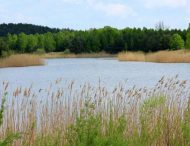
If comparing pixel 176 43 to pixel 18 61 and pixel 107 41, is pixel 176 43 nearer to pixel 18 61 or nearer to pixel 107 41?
pixel 107 41

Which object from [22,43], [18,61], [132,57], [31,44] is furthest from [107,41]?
[18,61]

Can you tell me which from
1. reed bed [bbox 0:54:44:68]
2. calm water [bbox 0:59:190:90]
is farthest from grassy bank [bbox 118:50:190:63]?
reed bed [bbox 0:54:44:68]

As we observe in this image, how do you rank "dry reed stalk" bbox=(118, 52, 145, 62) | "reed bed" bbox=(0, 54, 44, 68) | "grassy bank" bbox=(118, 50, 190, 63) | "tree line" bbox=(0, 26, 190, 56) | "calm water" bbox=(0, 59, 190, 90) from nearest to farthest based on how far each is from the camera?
1. "calm water" bbox=(0, 59, 190, 90)
2. "grassy bank" bbox=(118, 50, 190, 63)
3. "reed bed" bbox=(0, 54, 44, 68)
4. "dry reed stalk" bbox=(118, 52, 145, 62)
5. "tree line" bbox=(0, 26, 190, 56)

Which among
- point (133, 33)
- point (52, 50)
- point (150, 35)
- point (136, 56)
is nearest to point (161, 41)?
point (150, 35)

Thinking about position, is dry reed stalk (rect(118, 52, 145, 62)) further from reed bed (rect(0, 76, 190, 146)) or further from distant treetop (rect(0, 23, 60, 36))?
distant treetop (rect(0, 23, 60, 36))

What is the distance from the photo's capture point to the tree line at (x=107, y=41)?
170 feet

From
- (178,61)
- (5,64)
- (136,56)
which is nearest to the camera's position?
(178,61)

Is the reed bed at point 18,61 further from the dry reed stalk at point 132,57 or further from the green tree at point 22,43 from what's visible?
the green tree at point 22,43

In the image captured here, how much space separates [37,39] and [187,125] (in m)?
65.7

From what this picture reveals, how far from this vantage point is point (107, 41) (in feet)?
210

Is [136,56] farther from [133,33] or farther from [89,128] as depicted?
[89,128]

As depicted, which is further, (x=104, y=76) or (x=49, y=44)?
(x=49, y=44)

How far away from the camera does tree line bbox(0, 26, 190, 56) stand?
170ft

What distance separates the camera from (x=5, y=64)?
101 feet
